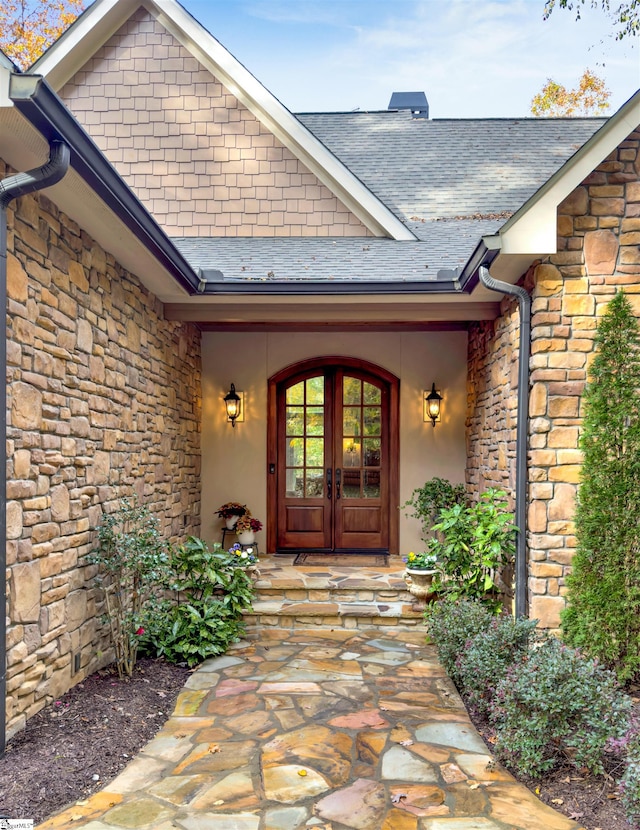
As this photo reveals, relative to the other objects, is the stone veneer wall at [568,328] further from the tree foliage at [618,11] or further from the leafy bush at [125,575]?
the leafy bush at [125,575]

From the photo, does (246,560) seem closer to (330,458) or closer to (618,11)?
(330,458)

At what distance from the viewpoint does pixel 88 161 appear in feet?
9.57

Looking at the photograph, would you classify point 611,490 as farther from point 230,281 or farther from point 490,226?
point 490,226

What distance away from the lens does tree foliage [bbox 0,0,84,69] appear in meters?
10.3

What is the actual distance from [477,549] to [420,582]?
0.79 metres

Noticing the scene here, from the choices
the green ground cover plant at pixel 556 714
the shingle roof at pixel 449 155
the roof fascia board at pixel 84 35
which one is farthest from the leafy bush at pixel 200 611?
the roof fascia board at pixel 84 35

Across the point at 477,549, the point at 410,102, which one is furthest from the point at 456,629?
the point at 410,102

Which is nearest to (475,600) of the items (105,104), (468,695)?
(468,695)

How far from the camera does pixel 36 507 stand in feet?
10.3

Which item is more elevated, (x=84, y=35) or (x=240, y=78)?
(x=84, y=35)

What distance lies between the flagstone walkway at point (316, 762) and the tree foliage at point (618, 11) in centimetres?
564

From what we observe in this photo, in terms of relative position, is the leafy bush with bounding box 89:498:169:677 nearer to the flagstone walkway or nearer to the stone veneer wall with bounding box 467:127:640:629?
the flagstone walkway

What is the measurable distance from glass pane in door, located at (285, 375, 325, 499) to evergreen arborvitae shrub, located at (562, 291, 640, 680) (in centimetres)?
362

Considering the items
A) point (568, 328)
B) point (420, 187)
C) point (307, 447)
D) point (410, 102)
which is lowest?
point (307, 447)
